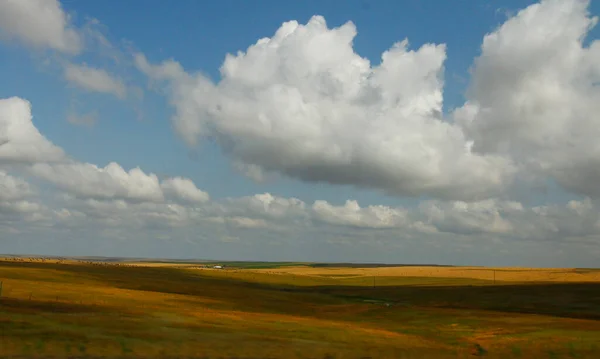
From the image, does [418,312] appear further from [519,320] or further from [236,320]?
[236,320]

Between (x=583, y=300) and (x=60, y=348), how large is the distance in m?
101

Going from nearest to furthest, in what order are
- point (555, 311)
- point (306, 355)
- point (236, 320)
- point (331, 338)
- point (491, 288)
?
point (306, 355) → point (331, 338) → point (236, 320) → point (555, 311) → point (491, 288)

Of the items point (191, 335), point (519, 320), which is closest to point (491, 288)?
point (519, 320)

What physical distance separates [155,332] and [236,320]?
51.4ft

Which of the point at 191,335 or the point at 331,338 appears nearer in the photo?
the point at 191,335

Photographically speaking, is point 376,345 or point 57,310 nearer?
point 376,345

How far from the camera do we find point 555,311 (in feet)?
307

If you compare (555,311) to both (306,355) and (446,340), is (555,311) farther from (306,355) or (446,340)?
(306,355)

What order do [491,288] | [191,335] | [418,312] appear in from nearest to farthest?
[191,335]
[418,312]
[491,288]

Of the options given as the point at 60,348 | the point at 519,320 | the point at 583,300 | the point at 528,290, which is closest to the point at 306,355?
the point at 60,348

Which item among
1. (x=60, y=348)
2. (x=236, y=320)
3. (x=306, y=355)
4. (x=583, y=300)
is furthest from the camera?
(x=583, y=300)

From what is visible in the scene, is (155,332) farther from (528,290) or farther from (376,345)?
(528,290)

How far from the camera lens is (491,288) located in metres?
141

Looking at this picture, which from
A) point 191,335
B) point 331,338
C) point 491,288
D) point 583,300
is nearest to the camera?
point 191,335
